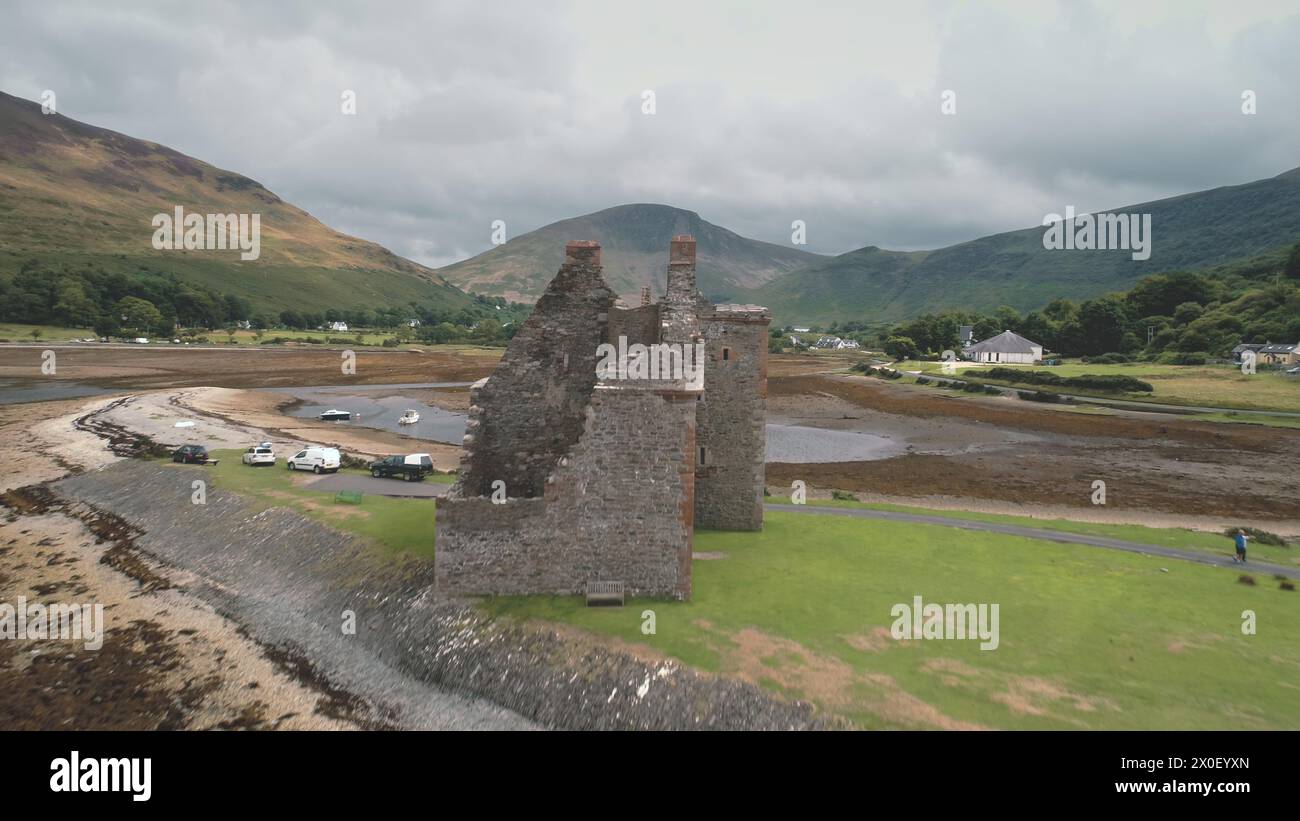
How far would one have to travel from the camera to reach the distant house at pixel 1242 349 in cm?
9044

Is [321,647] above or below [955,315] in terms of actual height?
below

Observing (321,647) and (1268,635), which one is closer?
(1268,635)

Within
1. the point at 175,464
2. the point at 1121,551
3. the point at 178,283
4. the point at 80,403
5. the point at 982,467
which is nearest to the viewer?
the point at 1121,551

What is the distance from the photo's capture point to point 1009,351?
380 ft

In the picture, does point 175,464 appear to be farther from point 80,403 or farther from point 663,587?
point 80,403

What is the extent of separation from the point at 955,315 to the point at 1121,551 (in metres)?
142

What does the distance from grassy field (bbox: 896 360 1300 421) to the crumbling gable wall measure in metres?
76.6

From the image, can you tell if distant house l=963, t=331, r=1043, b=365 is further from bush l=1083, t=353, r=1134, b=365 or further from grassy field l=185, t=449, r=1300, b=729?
grassy field l=185, t=449, r=1300, b=729

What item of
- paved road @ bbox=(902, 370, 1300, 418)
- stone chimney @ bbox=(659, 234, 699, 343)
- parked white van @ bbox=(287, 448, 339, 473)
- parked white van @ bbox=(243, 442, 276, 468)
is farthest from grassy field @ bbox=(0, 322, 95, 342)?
paved road @ bbox=(902, 370, 1300, 418)

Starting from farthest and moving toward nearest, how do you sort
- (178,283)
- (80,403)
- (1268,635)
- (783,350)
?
(783,350), (178,283), (80,403), (1268,635)

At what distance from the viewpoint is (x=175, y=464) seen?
113 ft

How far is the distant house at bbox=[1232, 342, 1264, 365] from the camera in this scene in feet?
297

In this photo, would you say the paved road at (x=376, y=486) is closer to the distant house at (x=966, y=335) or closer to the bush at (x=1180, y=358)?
the bush at (x=1180, y=358)
